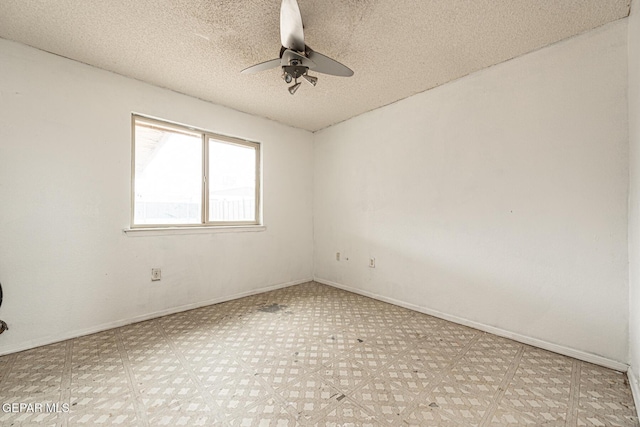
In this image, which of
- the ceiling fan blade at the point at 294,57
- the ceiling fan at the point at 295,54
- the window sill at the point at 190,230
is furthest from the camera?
the window sill at the point at 190,230

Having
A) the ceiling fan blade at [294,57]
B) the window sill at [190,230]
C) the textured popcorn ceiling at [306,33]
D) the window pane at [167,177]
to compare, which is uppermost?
the textured popcorn ceiling at [306,33]

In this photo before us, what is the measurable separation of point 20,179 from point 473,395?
3.52 metres

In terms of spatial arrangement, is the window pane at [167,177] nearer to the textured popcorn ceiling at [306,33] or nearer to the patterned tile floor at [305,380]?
the textured popcorn ceiling at [306,33]

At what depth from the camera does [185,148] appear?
121 inches

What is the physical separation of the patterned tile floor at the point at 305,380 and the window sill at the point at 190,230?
34.5 inches

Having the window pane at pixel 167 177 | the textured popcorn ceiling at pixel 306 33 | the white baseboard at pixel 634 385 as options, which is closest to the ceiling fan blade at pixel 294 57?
the textured popcorn ceiling at pixel 306 33

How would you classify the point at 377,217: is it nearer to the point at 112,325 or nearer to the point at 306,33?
the point at 306,33

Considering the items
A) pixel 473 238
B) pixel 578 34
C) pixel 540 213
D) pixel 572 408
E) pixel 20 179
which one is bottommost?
pixel 572 408

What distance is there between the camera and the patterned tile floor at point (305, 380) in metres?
1.40

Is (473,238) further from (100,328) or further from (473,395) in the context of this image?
(100,328)

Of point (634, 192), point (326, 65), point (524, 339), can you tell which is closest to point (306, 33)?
point (326, 65)

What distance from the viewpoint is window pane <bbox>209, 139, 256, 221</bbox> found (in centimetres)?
331

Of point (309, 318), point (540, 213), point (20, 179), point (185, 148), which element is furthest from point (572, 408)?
point (20, 179)

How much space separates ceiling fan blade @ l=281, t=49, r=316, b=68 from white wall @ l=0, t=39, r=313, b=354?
175cm
